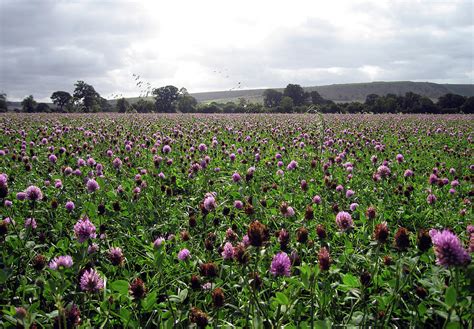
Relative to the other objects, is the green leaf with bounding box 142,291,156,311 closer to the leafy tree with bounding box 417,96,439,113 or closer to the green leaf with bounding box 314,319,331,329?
the green leaf with bounding box 314,319,331,329

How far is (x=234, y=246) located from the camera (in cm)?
233

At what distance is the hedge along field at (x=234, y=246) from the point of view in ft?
5.69

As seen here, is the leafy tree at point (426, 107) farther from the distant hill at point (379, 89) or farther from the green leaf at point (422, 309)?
the distant hill at point (379, 89)

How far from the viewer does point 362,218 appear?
3455mm

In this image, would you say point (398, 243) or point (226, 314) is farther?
point (226, 314)

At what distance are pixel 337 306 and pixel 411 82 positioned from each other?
13663 cm

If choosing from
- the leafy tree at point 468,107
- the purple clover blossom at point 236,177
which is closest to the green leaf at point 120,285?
the purple clover blossom at point 236,177

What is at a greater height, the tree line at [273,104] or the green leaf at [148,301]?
the tree line at [273,104]

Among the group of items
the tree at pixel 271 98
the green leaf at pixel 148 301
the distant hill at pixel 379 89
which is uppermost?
the distant hill at pixel 379 89

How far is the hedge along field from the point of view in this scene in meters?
1.73

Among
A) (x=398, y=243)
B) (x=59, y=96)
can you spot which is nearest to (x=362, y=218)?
(x=398, y=243)

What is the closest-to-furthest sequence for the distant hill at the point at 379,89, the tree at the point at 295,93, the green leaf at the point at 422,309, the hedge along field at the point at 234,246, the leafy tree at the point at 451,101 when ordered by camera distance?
the hedge along field at the point at 234,246 → the green leaf at the point at 422,309 → the leafy tree at the point at 451,101 → the tree at the point at 295,93 → the distant hill at the point at 379,89

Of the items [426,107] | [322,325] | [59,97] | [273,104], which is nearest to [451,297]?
[322,325]

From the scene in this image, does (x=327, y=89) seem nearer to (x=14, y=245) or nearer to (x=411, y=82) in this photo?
(x=411, y=82)
